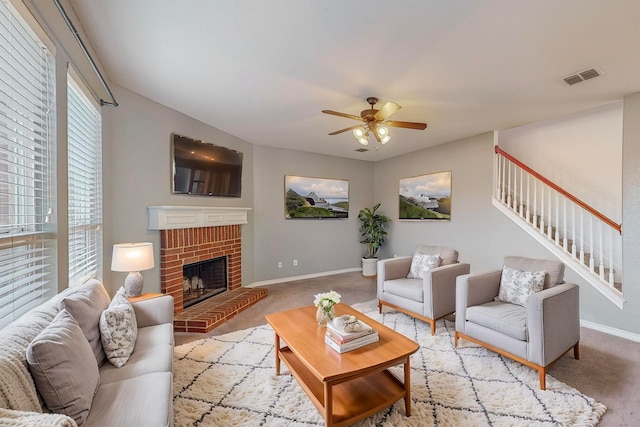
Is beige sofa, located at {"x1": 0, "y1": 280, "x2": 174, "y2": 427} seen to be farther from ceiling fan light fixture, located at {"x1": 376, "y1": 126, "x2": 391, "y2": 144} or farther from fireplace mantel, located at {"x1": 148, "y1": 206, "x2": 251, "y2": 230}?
ceiling fan light fixture, located at {"x1": 376, "y1": 126, "x2": 391, "y2": 144}

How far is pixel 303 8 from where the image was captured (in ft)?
5.35

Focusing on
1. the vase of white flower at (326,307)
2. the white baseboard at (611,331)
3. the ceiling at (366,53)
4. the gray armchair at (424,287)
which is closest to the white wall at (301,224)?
the ceiling at (366,53)

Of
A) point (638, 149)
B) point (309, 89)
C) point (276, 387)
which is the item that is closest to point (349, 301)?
point (276, 387)

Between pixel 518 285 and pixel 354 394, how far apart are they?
5.97 feet

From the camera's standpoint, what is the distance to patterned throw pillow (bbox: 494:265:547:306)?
246cm

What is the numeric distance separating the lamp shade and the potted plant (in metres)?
3.92

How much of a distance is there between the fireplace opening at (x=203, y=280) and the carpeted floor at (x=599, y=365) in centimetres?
69

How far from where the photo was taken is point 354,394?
1775 millimetres

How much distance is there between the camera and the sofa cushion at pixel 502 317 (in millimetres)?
2145

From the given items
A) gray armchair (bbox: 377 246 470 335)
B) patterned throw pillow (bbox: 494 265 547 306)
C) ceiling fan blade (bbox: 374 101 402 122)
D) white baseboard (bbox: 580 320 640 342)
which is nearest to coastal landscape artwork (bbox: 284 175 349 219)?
gray armchair (bbox: 377 246 470 335)

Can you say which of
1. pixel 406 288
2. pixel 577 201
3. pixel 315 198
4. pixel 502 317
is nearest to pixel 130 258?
pixel 406 288

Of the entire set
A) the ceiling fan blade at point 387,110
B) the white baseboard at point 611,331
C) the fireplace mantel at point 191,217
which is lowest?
the white baseboard at point 611,331

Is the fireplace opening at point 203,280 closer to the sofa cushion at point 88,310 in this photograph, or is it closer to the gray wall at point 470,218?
the sofa cushion at point 88,310

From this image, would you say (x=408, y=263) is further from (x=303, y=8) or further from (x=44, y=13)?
(x=44, y=13)
